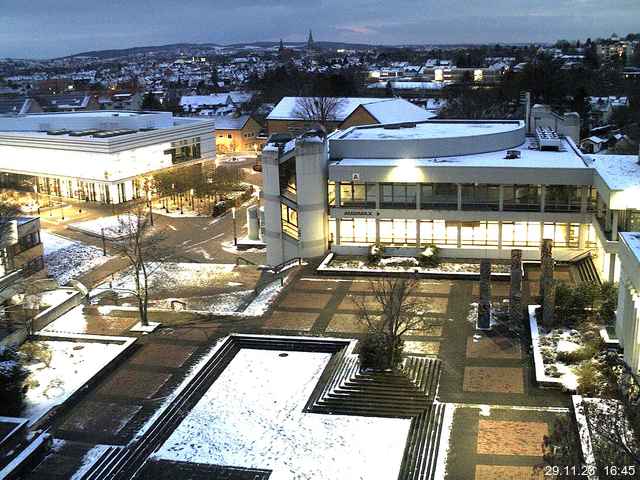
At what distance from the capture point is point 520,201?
136 feet

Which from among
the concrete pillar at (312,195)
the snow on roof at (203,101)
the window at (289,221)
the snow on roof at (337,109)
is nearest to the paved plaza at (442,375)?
the concrete pillar at (312,195)

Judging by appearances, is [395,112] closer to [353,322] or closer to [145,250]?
[145,250]

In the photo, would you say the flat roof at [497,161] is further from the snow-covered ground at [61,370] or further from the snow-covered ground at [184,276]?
the snow-covered ground at [61,370]

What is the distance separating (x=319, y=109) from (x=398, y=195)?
171ft

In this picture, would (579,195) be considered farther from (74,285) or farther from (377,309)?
(74,285)

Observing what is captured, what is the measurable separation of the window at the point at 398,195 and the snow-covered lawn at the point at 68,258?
19.8 metres

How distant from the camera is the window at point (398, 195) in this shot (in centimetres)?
4269

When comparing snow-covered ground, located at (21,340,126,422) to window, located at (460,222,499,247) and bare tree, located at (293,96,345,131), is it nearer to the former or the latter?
window, located at (460,222,499,247)

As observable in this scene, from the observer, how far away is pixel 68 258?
5084cm

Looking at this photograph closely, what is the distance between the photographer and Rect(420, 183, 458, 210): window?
4231 centimetres

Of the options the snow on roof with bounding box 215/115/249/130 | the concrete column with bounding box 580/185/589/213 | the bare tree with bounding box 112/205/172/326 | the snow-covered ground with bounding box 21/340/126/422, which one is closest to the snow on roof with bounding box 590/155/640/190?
the concrete column with bounding box 580/185/589/213

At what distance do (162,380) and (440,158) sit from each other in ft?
77.9

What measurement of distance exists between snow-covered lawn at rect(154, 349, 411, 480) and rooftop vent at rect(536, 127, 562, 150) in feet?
84.3

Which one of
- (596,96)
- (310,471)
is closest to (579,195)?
(310,471)
